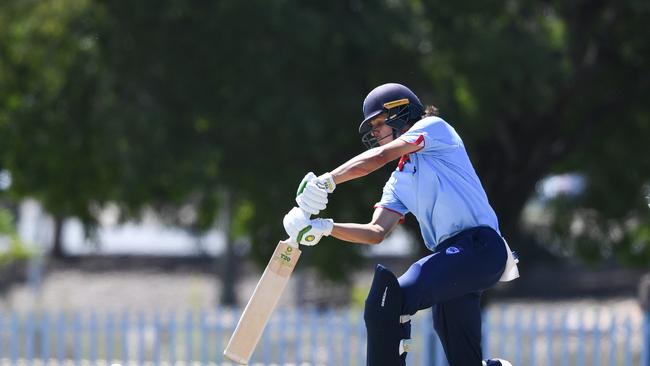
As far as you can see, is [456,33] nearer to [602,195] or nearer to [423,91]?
[423,91]

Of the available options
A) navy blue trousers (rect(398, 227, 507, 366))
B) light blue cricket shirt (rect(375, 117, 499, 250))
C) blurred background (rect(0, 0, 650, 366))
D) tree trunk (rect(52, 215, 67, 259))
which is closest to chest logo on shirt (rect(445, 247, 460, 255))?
navy blue trousers (rect(398, 227, 507, 366))

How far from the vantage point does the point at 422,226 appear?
15.0ft

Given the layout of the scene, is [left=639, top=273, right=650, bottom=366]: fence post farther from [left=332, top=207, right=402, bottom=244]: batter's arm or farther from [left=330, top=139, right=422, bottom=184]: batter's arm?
[left=330, top=139, right=422, bottom=184]: batter's arm

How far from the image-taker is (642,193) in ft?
40.7

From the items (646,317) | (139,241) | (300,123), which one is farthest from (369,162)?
(139,241)

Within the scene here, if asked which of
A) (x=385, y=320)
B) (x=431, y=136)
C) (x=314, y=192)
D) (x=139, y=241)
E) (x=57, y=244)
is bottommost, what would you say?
(x=385, y=320)

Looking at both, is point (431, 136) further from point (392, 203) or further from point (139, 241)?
point (139, 241)

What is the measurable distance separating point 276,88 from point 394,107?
562 centimetres

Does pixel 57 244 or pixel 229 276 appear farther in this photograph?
pixel 57 244

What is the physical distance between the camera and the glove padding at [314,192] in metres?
4.15

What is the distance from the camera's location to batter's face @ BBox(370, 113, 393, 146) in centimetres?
449

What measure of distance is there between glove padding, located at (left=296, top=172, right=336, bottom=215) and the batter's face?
0.42 m

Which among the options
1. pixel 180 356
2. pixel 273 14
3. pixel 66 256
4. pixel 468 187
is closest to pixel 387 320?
pixel 468 187

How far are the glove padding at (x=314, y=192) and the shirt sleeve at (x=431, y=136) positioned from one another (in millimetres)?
371
